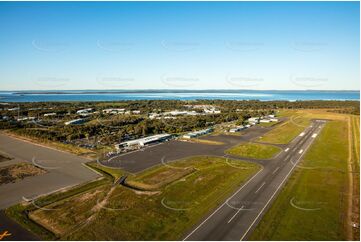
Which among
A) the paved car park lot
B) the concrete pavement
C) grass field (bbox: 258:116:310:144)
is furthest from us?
grass field (bbox: 258:116:310:144)

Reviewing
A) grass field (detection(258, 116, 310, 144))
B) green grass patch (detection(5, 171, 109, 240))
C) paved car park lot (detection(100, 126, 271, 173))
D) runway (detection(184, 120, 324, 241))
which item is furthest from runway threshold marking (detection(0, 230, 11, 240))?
grass field (detection(258, 116, 310, 144))

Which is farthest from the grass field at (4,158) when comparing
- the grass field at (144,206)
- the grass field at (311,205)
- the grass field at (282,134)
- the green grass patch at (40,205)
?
the grass field at (282,134)

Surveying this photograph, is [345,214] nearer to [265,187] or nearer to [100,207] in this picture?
[265,187]

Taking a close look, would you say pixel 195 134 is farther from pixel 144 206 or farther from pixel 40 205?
pixel 40 205

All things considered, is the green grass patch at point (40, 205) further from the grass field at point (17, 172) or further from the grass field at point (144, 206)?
the grass field at point (17, 172)

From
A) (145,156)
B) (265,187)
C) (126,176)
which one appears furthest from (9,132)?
(265,187)

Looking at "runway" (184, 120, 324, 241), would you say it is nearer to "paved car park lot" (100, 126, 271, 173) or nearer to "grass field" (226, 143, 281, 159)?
"grass field" (226, 143, 281, 159)
